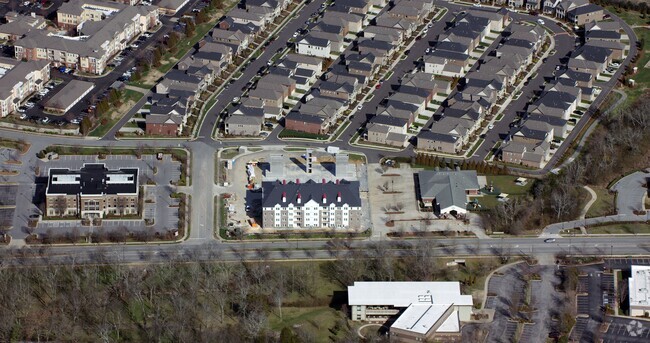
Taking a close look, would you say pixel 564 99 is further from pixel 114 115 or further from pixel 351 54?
pixel 114 115

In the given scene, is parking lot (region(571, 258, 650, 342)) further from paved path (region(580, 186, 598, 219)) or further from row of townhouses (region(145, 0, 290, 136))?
row of townhouses (region(145, 0, 290, 136))

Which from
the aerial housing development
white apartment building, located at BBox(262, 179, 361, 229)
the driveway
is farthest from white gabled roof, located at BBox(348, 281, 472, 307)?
the driveway

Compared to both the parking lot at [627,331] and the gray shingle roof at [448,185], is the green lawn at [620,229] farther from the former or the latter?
the parking lot at [627,331]

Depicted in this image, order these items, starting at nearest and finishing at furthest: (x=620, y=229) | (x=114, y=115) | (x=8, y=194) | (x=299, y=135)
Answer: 1. (x=620, y=229)
2. (x=8, y=194)
3. (x=299, y=135)
4. (x=114, y=115)

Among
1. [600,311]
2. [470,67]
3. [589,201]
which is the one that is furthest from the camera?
[470,67]

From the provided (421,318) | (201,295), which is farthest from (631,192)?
(201,295)

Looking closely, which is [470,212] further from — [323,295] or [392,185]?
[323,295]
